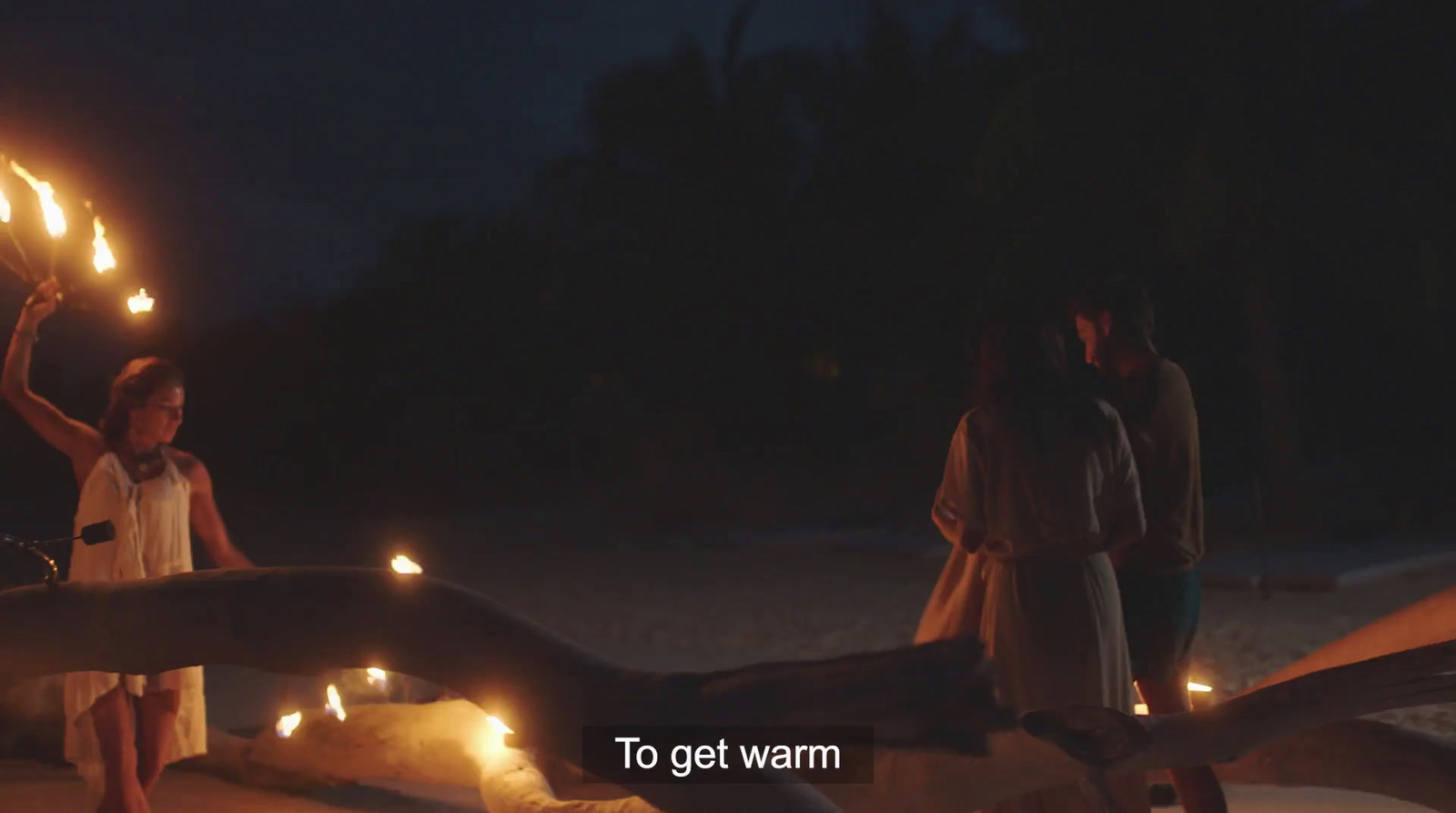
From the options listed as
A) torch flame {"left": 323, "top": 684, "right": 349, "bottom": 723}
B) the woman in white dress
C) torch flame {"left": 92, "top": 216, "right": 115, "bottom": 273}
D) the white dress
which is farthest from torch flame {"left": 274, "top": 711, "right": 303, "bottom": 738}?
torch flame {"left": 92, "top": 216, "right": 115, "bottom": 273}

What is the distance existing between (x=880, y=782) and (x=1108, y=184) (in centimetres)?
1235

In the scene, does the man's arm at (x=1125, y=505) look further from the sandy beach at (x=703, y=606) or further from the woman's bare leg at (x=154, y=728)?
the woman's bare leg at (x=154, y=728)

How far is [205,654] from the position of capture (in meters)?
2.62

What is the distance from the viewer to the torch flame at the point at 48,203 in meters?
4.08

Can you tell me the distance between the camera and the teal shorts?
13.8ft

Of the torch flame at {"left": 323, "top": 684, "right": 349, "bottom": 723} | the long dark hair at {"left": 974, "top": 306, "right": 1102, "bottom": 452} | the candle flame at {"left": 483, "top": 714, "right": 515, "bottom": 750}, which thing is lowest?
the candle flame at {"left": 483, "top": 714, "right": 515, "bottom": 750}

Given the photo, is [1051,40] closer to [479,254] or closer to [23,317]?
[23,317]

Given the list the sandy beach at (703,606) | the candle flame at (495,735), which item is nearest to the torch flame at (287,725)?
the sandy beach at (703,606)

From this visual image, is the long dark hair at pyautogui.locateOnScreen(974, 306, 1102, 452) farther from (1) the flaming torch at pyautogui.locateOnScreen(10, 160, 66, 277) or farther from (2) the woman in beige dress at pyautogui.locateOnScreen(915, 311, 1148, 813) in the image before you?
(1) the flaming torch at pyautogui.locateOnScreen(10, 160, 66, 277)

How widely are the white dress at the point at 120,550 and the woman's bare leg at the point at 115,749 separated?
33 mm

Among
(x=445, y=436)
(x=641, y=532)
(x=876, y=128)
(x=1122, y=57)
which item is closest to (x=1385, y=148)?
(x=1122, y=57)

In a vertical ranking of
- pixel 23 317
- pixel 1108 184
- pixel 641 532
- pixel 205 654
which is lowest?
pixel 205 654

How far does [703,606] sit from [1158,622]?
7.93m
